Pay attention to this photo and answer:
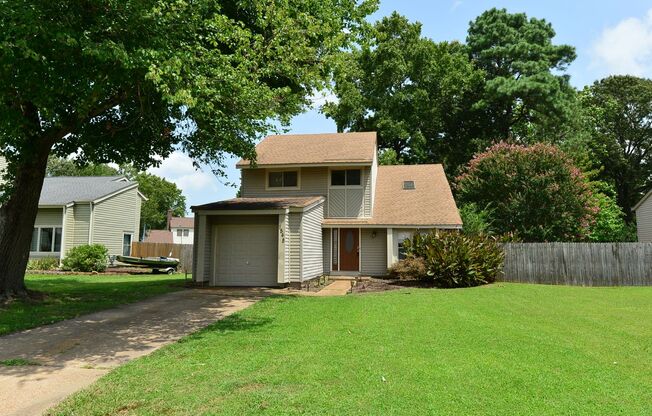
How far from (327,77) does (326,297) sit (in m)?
6.22

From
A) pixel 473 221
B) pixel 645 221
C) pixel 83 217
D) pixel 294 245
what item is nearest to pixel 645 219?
pixel 645 221

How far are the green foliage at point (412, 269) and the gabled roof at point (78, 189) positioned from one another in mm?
18078

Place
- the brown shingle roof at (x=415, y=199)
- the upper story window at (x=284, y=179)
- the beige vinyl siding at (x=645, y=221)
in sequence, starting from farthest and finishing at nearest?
1. the beige vinyl siding at (x=645, y=221)
2. the upper story window at (x=284, y=179)
3. the brown shingle roof at (x=415, y=199)

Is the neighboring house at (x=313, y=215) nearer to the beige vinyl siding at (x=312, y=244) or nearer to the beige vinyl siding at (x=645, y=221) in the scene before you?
the beige vinyl siding at (x=312, y=244)

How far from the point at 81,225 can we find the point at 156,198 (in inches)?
2197

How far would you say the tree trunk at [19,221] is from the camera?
460 inches

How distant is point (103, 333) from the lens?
832cm

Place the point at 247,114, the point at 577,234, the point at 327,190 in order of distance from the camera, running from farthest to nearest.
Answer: the point at 577,234 < the point at 327,190 < the point at 247,114

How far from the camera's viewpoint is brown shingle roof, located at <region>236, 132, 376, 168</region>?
66.6 feet

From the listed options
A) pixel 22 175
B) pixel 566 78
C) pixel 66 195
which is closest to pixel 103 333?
pixel 22 175

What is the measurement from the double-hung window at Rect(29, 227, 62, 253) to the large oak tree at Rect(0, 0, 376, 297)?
13.2m

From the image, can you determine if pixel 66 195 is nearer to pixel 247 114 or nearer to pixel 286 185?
pixel 286 185

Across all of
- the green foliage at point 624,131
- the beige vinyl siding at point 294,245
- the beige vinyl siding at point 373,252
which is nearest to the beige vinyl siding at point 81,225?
the beige vinyl siding at point 294,245

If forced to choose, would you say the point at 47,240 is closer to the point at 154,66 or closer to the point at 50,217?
the point at 50,217
